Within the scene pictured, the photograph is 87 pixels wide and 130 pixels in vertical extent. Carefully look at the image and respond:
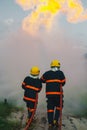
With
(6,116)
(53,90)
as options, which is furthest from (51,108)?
(6,116)

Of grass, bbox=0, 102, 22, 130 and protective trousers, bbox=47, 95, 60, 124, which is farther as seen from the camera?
grass, bbox=0, 102, 22, 130

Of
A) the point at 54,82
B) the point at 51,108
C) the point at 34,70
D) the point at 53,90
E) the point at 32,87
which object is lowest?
the point at 51,108

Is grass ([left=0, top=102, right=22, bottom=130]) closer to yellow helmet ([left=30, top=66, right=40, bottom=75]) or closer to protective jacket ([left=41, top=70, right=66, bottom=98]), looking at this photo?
protective jacket ([left=41, top=70, right=66, bottom=98])

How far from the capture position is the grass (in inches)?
634

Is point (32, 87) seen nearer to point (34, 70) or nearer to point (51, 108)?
point (34, 70)

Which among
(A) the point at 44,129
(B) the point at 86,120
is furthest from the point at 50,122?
(B) the point at 86,120

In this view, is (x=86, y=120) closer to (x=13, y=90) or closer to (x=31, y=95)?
(x=31, y=95)

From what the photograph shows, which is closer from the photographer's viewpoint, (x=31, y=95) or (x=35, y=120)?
(x=31, y=95)

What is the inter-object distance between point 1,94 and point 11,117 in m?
7.68

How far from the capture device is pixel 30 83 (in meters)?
16.2

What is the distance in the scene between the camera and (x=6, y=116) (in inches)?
695

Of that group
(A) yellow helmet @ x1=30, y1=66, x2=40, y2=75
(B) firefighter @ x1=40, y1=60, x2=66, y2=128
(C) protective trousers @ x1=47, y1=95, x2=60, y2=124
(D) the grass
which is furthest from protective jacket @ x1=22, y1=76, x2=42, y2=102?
(D) the grass

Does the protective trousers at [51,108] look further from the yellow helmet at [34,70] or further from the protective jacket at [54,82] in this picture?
the yellow helmet at [34,70]

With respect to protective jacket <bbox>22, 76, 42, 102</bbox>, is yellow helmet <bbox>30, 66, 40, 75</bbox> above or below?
above
